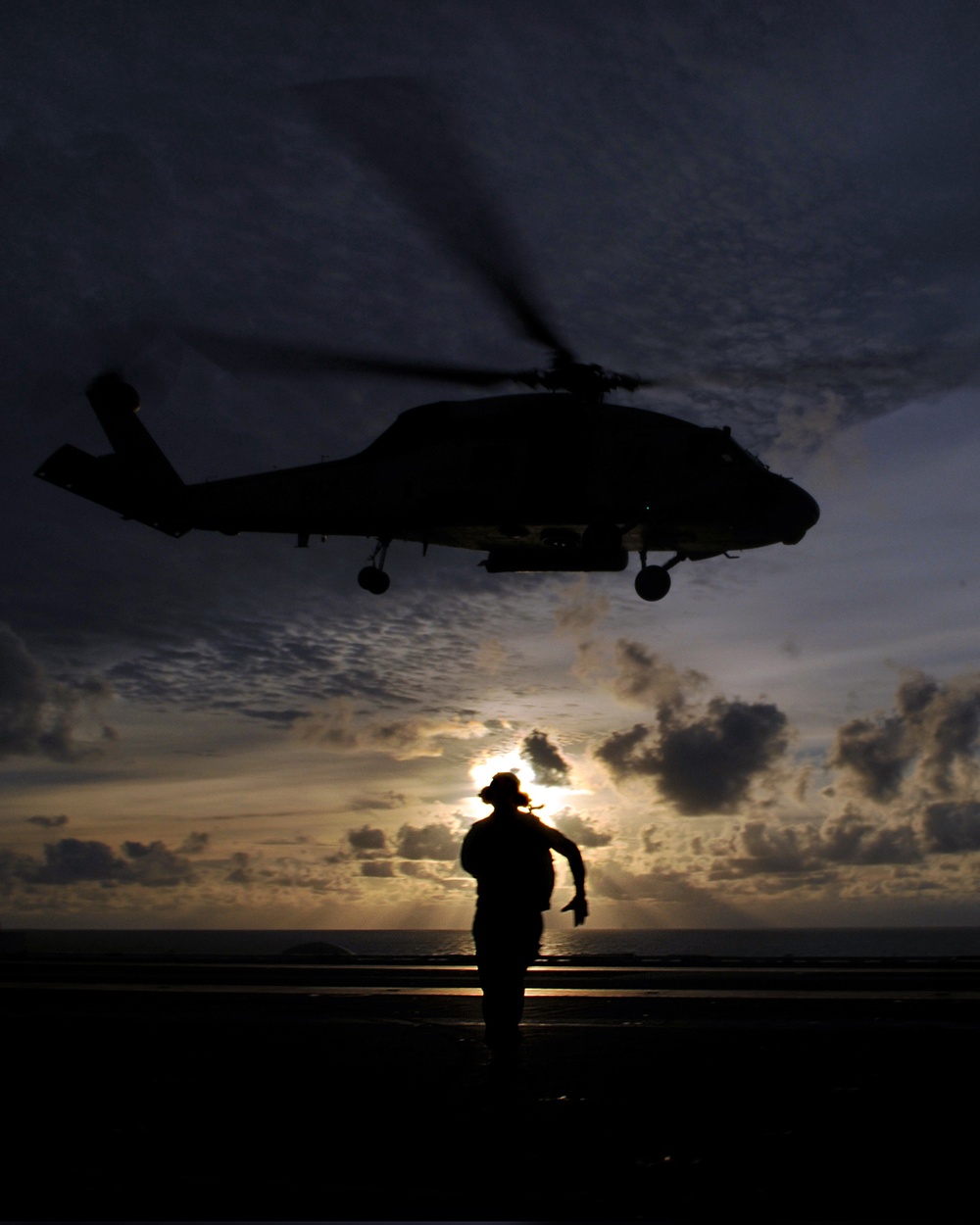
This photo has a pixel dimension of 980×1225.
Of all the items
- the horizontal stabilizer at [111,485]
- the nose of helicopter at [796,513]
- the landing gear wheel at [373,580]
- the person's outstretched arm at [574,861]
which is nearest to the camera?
the person's outstretched arm at [574,861]

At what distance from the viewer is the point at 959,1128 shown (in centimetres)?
522

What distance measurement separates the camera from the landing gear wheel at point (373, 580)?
85.7ft

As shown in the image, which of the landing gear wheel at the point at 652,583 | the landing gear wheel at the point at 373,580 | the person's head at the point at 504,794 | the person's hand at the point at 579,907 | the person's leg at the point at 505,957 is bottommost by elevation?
the person's leg at the point at 505,957

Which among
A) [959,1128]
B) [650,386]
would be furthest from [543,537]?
[959,1128]

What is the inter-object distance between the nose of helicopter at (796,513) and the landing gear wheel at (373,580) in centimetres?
913

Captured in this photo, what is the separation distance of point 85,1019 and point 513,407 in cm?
1570

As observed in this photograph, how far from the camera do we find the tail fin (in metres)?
27.4

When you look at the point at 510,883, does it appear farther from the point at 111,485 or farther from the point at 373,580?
the point at 111,485

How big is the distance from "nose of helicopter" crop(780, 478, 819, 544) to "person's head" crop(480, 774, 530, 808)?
15.8 m

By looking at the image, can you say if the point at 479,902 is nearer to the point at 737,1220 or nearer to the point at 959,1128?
the point at 959,1128

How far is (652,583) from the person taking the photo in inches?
927

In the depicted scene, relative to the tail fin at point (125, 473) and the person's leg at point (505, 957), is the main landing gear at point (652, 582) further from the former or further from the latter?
the person's leg at point (505, 957)

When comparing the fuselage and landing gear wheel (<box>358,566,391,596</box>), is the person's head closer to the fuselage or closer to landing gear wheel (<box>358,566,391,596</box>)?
the fuselage

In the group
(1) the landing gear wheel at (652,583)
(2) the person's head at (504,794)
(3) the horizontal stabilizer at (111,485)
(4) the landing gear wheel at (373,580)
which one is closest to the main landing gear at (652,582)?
(1) the landing gear wheel at (652,583)
